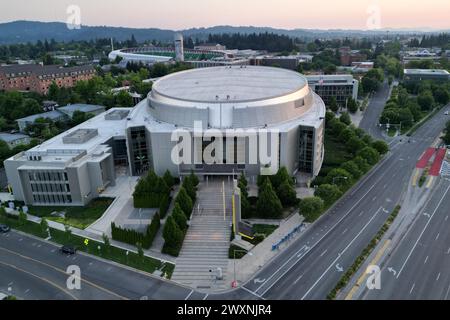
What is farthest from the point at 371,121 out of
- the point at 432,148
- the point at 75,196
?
the point at 75,196

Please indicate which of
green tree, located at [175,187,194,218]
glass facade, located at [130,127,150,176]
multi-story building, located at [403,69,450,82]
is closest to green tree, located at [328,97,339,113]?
multi-story building, located at [403,69,450,82]

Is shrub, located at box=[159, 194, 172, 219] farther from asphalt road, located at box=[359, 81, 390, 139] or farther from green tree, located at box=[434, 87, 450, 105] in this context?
green tree, located at box=[434, 87, 450, 105]

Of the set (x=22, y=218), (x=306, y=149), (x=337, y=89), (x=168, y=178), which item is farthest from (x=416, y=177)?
(x=22, y=218)

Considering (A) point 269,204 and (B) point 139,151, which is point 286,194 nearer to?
(A) point 269,204

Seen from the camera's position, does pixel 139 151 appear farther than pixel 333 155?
No

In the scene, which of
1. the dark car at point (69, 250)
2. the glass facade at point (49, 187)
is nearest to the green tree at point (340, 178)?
the dark car at point (69, 250)
